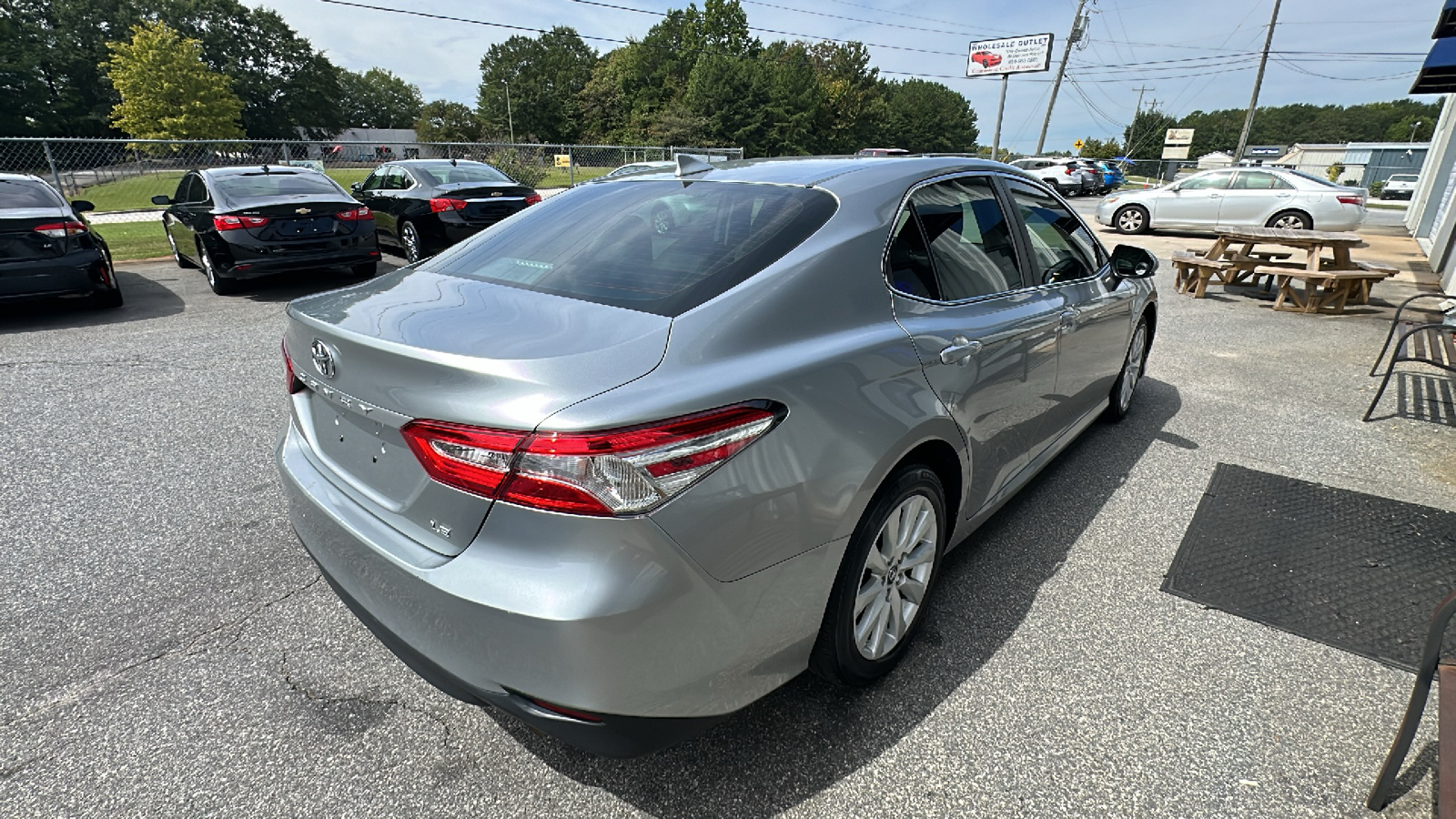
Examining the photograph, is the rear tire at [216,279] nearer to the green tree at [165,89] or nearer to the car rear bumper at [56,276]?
the car rear bumper at [56,276]

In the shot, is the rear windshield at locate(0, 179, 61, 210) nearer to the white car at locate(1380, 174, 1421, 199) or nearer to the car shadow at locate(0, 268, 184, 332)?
the car shadow at locate(0, 268, 184, 332)

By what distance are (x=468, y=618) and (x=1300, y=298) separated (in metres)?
10.7

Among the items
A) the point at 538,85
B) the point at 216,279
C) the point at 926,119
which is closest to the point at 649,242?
the point at 216,279

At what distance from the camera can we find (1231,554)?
3.07 m

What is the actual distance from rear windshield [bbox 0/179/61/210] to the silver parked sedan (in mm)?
6954

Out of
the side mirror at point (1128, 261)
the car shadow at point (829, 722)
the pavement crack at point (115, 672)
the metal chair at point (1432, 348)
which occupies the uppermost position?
the side mirror at point (1128, 261)

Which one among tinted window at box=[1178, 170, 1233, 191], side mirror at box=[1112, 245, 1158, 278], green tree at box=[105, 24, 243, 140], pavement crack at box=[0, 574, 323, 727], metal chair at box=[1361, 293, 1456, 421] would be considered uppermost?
green tree at box=[105, 24, 243, 140]

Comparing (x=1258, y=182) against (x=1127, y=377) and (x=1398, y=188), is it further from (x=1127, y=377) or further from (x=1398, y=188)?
(x=1398, y=188)

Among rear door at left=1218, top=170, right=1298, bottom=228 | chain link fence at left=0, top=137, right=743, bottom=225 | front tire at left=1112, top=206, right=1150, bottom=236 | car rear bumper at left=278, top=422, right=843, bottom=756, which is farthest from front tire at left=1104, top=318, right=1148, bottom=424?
front tire at left=1112, top=206, right=1150, bottom=236

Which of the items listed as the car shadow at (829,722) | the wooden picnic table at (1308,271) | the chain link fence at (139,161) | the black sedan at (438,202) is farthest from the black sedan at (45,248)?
the wooden picnic table at (1308,271)

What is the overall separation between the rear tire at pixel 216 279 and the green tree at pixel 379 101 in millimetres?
107932

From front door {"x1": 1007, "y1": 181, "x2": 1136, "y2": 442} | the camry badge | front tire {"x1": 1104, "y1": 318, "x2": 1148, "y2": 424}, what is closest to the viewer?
the camry badge

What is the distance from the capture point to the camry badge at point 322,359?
187 centimetres

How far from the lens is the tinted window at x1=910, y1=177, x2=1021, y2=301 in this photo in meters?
2.45
